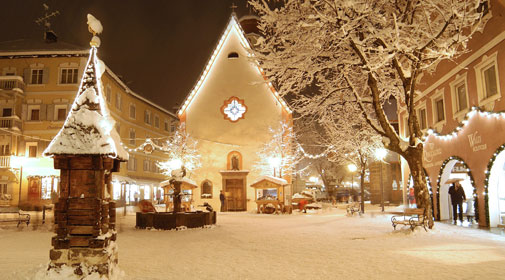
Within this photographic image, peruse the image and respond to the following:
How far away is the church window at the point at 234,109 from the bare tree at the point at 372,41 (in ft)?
53.2

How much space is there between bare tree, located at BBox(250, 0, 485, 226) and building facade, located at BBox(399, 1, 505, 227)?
1615 mm

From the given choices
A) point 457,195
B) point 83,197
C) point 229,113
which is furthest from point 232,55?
point 83,197

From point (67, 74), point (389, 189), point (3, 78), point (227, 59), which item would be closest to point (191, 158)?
point (227, 59)

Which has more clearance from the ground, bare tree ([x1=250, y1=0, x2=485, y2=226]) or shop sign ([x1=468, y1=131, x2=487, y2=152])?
bare tree ([x1=250, y1=0, x2=485, y2=226])

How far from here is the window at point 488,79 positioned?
49.0ft

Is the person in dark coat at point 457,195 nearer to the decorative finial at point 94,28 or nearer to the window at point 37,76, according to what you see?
the decorative finial at point 94,28

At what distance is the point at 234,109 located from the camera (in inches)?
1270

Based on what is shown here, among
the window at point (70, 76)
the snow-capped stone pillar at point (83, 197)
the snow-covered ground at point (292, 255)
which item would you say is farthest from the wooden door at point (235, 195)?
the snow-capped stone pillar at point (83, 197)

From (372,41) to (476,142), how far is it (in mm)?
6256

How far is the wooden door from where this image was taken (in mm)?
30891

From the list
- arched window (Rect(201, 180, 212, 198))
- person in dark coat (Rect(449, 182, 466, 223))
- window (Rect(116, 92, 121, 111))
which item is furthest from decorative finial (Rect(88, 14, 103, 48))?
window (Rect(116, 92, 121, 111))

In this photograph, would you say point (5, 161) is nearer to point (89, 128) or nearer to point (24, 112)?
point (24, 112)

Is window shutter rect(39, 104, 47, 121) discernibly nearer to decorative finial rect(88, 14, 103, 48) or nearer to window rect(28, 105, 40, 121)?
window rect(28, 105, 40, 121)

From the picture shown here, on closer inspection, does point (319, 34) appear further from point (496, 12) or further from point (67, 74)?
point (67, 74)
